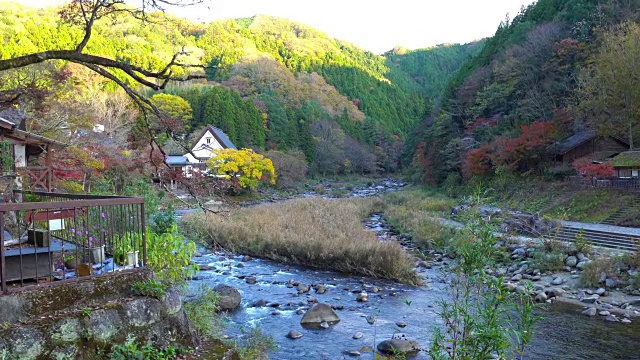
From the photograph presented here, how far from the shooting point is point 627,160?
2112 cm

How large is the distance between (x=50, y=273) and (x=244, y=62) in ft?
248

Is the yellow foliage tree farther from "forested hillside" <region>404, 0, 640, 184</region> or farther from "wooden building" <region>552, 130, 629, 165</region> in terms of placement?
"wooden building" <region>552, 130, 629, 165</region>

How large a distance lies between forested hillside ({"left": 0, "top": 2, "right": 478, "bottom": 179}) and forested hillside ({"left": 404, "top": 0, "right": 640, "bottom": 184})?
46.0ft

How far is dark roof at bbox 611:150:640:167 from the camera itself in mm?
20688

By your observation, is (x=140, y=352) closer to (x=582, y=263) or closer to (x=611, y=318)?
(x=611, y=318)

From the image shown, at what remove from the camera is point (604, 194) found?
20.5 m

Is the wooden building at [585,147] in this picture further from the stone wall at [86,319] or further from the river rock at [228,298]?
the stone wall at [86,319]

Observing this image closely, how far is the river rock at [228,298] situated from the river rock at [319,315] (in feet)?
6.64

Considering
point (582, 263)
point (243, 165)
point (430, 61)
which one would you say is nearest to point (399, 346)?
point (582, 263)

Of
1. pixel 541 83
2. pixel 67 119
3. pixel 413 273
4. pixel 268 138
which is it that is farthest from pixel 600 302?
pixel 268 138

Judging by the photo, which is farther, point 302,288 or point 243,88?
point 243,88

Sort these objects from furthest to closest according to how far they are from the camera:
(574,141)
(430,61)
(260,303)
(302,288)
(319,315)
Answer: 1. (430,61)
2. (574,141)
3. (302,288)
4. (260,303)
5. (319,315)

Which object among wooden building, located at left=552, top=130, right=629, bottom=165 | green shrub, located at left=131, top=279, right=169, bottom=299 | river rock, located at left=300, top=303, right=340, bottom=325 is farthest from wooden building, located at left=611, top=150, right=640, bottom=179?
green shrub, located at left=131, top=279, right=169, bottom=299

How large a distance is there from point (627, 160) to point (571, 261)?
1050cm
